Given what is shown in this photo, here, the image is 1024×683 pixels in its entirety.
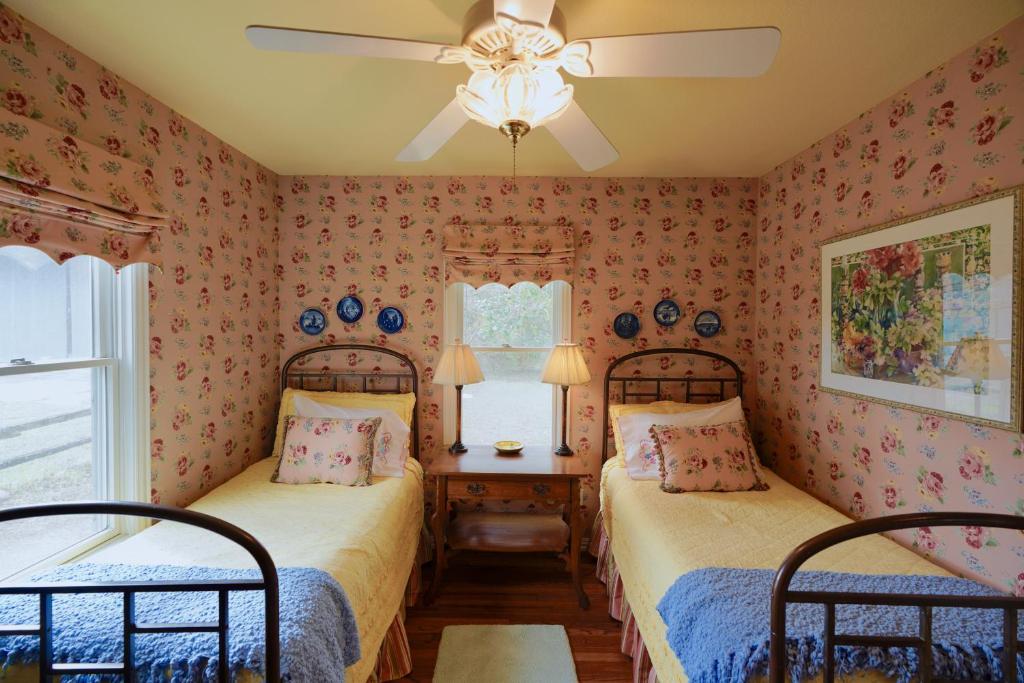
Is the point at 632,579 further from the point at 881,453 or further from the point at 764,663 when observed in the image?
the point at 881,453

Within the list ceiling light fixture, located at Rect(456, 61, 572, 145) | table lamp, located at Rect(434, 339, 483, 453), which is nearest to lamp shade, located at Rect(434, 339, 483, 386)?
table lamp, located at Rect(434, 339, 483, 453)

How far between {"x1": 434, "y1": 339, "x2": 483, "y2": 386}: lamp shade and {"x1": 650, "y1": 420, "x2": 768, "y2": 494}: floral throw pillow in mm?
1090

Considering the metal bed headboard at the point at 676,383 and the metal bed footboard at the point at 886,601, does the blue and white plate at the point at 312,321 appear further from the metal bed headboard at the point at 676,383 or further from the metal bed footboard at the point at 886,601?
the metal bed footboard at the point at 886,601

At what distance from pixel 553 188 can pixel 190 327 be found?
87.1 inches

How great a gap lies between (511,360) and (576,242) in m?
0.89

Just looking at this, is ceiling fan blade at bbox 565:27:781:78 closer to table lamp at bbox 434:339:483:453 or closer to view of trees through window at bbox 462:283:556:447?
table lamp at bbox 434:339:483:453

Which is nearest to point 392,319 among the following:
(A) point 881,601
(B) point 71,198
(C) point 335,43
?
(B) point 71,198

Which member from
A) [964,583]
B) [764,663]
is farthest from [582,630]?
[964,583]

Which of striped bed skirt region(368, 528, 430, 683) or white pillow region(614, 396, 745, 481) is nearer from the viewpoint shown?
striped bed skirt region(368, 528, 430, 683)

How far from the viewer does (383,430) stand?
103 inches

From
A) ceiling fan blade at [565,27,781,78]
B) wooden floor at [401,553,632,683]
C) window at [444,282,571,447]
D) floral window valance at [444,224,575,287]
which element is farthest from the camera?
window at [444,282,571,447]

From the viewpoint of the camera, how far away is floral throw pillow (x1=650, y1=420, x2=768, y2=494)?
229cm

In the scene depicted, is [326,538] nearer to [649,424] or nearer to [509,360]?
[509,360]

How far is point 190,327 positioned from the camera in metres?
2.27
